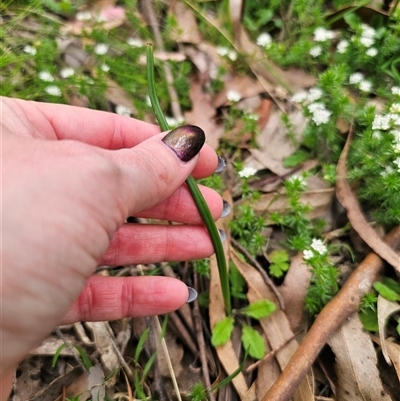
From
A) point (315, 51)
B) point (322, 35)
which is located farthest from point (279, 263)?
point (322, 35)

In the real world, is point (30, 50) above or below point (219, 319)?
above

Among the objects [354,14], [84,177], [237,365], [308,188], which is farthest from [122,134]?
[354,14]

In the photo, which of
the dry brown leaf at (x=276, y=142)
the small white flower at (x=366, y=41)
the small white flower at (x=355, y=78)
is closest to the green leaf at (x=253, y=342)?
the dry brown leaf at (x=276, y=142)

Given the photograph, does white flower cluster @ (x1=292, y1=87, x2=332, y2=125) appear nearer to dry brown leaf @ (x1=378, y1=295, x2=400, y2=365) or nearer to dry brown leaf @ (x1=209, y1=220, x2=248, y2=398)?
dry brown leaf @ (x1=209, y1=220, x2=248, y2=398)

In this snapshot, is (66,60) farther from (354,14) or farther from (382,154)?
(382,154)

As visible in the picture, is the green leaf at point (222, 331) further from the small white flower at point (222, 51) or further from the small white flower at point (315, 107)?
the small white flower at point (222, 51)

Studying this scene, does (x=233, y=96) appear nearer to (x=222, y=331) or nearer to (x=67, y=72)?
(x=67, y=72)
